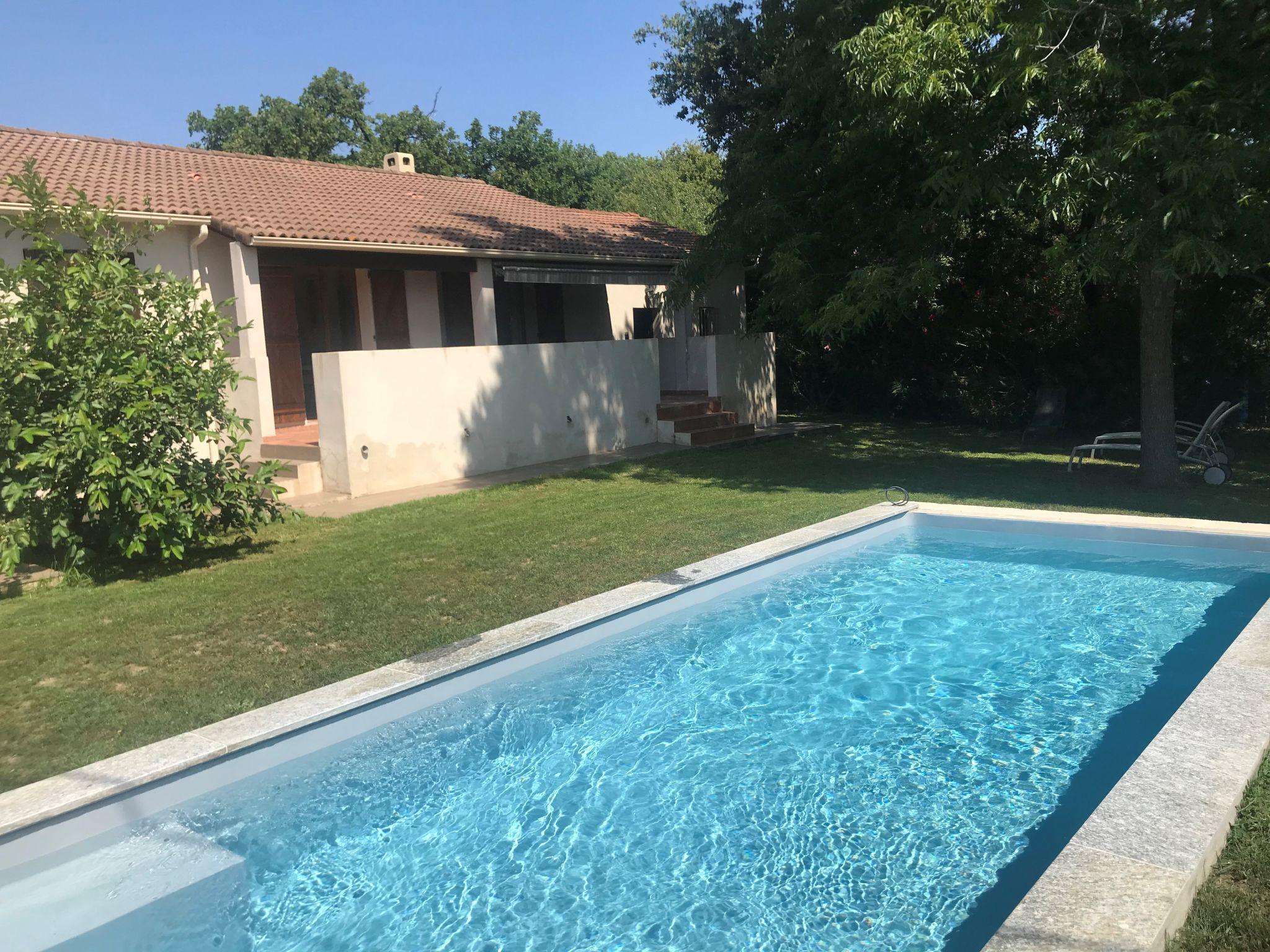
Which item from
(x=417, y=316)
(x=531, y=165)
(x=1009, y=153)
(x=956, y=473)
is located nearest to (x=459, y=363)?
(x=417, y=316)

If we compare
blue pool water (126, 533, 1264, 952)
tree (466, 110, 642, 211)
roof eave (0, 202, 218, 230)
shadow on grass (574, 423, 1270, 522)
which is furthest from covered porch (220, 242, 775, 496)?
tree (466, 110, 642, 211)

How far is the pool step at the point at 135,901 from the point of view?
4.03 m

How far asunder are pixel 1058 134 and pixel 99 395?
9.85m

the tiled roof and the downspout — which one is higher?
the tiled roof

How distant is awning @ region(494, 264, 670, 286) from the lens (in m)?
17.7

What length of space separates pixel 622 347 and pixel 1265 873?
13.7 meters

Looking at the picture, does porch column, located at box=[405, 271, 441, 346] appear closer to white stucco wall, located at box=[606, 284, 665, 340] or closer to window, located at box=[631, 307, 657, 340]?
white stucco wall, located at box=[606, 284, 665, 340]

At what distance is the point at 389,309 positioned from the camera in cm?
1786

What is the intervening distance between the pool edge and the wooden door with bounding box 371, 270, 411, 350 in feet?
36.7

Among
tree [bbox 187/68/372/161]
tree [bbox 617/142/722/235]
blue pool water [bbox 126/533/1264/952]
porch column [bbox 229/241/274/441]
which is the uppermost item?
tree [bbox 187/68/372/161]

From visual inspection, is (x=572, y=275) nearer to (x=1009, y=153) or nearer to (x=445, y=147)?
(x=1009, y=153)

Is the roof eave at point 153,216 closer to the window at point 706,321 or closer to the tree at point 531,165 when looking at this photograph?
the window at point 706,321

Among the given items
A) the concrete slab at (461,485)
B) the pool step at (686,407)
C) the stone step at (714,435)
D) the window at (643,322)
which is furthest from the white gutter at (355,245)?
the stone step at (714,435)

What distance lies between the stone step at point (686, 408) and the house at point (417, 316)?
1.6 inches
